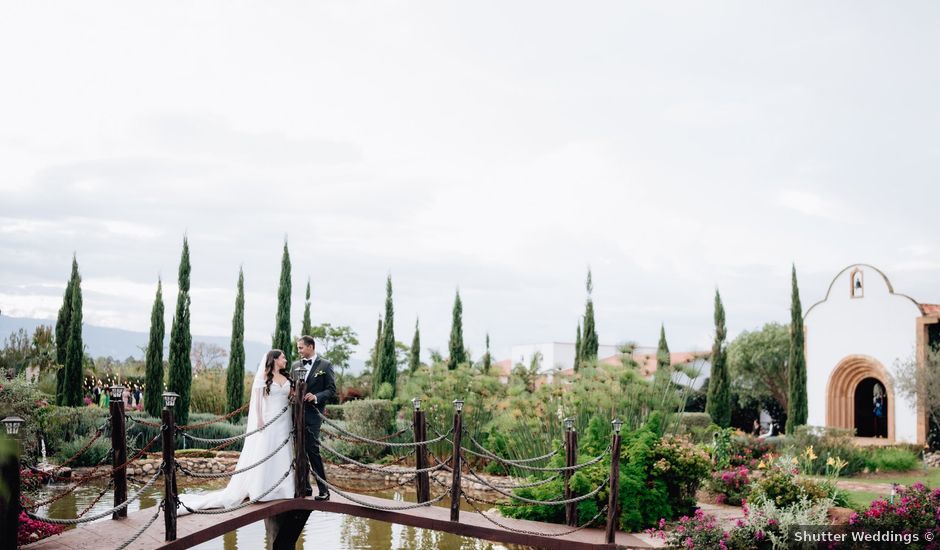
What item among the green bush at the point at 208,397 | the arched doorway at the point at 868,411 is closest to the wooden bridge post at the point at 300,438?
the green bush at the point at 208,397

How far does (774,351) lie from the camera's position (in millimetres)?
30047

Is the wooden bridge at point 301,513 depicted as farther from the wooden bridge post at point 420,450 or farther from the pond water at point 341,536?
the pond water at point 341,536

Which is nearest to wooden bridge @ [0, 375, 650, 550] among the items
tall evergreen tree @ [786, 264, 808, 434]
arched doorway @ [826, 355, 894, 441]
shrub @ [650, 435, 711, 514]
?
shrub @ [650, 435, 711, 514]

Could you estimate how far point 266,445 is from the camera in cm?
792

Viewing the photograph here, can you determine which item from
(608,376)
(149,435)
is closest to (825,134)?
(608,376)

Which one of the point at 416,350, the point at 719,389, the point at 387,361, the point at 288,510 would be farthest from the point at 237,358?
the point at 288,510

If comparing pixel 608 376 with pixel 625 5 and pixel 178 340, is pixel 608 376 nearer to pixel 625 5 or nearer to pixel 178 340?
pixel 625 5

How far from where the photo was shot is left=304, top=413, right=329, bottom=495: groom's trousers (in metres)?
7.99

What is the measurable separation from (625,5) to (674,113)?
2.05m

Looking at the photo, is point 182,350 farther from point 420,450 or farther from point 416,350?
point 420,450

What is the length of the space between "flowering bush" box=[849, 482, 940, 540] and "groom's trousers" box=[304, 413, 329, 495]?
5579 mm

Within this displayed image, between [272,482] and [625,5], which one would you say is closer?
[272,482]

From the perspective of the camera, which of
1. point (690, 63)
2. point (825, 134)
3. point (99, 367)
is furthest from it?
point (99, 367)

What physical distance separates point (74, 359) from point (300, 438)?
15.7 m
